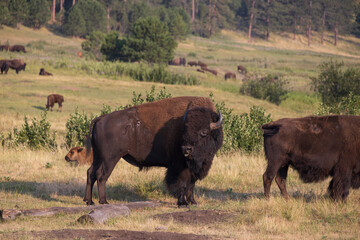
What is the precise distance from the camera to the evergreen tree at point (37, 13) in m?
89.4

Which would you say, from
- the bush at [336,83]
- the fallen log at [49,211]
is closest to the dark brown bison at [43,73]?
the bush at [336,83]

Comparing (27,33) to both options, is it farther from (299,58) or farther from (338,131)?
(338,131)

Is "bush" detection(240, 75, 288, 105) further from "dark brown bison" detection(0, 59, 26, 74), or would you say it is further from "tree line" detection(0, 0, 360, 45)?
"tree line" detection(0, 0, 360, 45)

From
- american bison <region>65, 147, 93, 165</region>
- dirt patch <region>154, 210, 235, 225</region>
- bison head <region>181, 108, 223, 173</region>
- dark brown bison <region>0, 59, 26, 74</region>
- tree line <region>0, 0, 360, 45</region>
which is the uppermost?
tree line <region>0, 0, 360, 45</region>

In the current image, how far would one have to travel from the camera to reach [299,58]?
94.6m

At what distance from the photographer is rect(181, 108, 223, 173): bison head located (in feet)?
32.9

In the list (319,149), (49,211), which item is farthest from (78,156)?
(319,149)

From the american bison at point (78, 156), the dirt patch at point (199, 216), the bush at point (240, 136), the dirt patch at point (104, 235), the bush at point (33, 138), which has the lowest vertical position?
the bush at point (33, 138)

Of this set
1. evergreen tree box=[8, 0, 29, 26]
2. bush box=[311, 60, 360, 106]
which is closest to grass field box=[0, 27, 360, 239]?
bush box=[311, 60, 360, 106]

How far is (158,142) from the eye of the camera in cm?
1092

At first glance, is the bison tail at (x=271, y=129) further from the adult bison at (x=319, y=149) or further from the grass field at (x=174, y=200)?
the grass field at (x=174, y=200)

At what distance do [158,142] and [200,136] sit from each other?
1.17 meters

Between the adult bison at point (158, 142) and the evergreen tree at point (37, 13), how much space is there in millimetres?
82941

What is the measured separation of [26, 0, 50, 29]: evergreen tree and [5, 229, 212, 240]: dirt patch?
86.3 meters
